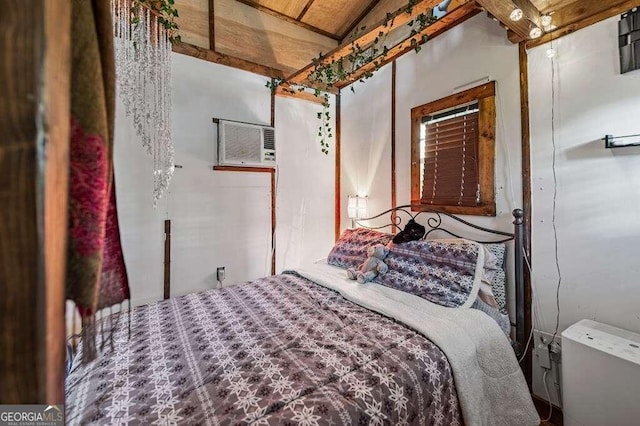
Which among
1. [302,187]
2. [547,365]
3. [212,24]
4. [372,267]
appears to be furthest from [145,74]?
[547,365]

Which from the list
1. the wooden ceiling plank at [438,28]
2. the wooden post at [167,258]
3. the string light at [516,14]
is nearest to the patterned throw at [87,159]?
the string light at [516,14]

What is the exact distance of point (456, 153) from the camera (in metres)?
2.27

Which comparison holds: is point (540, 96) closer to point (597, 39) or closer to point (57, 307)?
point (597, 39)

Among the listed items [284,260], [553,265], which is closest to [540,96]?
[553,265]

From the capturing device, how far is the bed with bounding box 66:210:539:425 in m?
0.99

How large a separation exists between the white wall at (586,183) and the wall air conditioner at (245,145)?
2.21m

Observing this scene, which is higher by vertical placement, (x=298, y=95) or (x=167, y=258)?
(x=298, y=95)

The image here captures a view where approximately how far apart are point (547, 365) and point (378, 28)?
8.27 feet

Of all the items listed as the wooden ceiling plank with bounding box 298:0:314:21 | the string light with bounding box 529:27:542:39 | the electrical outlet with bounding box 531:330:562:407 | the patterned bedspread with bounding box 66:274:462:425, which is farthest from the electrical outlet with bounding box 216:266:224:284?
the string light with bounding box 529:27:542:39

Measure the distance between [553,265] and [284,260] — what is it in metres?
2.35

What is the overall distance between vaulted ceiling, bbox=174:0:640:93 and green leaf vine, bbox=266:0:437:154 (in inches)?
1.7

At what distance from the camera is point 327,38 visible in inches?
137

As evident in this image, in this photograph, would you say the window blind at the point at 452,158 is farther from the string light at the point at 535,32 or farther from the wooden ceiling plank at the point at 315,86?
the wooden ceiling plank at the point at 315,86

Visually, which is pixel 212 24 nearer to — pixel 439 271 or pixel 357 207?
pixel 357 207
